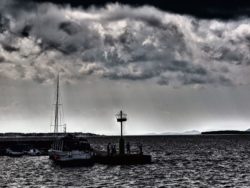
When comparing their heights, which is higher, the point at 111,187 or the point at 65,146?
the point at 65,146

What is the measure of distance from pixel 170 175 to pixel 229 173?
8914 millimetres

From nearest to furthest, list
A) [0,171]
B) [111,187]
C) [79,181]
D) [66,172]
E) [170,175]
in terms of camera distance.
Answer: [111,187] → [79,181] → [170,175] → [66,172] → [0,171]

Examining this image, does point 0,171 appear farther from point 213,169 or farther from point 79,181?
point 213,169

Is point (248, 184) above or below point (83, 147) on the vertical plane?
below

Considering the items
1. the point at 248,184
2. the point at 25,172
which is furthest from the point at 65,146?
the point at 248,184

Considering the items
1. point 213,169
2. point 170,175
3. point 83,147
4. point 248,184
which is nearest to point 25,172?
point 83,147

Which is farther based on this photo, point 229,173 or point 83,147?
point 83,147

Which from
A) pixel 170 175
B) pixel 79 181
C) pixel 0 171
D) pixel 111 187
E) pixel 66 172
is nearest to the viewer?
pixel 111 187

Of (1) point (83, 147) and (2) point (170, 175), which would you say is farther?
(1) point (83, 147)

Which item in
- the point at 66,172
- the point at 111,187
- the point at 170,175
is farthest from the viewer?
the point at 66,172

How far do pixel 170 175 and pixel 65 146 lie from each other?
2226 cm

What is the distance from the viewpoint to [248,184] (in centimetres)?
5856

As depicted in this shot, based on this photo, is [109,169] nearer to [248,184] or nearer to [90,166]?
[90,166]

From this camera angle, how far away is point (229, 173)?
2803 inches
